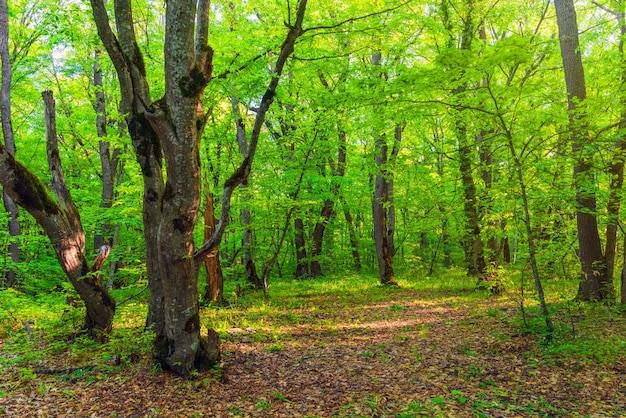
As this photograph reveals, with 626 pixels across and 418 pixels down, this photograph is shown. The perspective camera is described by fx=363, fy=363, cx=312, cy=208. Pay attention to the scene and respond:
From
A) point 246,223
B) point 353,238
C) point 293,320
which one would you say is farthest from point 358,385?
point 353,238

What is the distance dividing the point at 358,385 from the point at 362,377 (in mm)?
265

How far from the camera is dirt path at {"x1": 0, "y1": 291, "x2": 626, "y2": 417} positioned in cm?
405

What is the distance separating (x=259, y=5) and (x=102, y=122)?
726 cm

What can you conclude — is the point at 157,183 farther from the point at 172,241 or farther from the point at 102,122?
the point at 102,122

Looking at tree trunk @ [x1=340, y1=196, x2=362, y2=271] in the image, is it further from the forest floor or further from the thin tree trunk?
the forest floor

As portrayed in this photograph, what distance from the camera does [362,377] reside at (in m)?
5.02

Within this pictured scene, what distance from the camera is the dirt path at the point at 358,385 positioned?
4.05m

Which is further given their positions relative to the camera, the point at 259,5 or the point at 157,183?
the point at 259,5

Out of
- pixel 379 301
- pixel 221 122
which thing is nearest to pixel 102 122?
pixel 221 122

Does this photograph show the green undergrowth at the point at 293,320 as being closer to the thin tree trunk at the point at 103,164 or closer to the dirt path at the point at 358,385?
the dirt path at the point at 358,385

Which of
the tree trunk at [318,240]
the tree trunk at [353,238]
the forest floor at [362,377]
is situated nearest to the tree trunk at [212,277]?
the forest floor at [362,377]

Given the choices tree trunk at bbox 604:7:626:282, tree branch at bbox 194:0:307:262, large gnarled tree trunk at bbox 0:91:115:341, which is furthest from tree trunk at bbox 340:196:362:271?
large gnarled tree trunk at bbox 0:91:115:341

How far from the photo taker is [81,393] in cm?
443

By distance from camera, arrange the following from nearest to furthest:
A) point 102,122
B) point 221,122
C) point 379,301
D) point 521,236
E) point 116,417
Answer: point 116,417, point 521,236, point 379,301, point 221,122, point 102,122
